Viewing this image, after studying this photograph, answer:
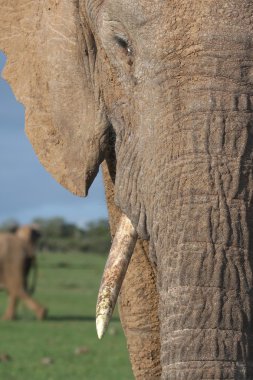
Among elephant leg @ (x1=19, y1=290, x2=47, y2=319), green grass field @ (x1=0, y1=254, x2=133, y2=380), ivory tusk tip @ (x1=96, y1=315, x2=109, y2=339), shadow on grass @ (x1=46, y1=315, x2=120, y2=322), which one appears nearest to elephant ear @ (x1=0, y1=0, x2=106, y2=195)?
ivory tusk tip @ (x1=96, y1=315, x2=109, y2=339)

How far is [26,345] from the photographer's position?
44.0ft

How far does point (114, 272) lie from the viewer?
14.6 ft

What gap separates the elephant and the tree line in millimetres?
38413

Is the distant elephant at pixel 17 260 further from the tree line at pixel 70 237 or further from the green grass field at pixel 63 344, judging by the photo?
the tree line at pixel 70 237

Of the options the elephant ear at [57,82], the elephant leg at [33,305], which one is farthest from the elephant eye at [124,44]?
the elephant leg at [33,305]

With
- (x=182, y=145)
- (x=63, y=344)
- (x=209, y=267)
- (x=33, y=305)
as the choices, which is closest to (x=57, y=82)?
(x=182, y=145)

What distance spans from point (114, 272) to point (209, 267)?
53 centimetres

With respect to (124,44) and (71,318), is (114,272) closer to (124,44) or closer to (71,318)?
(124,44)

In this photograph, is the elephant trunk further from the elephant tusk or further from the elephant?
the elephant tusk

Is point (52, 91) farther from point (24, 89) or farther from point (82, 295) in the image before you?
point (82, 295)

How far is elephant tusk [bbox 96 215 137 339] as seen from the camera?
434cm

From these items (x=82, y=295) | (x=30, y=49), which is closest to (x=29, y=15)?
(x=30, y=49)

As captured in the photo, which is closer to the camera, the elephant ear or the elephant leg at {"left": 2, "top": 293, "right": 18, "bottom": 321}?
the elephant ear

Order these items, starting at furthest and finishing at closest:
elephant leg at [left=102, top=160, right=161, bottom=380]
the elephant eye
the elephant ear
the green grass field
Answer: the green grass field < elephant leg at [left=102, top=160, right=161, bottom=380] < the elephant ear < the elephant eye
